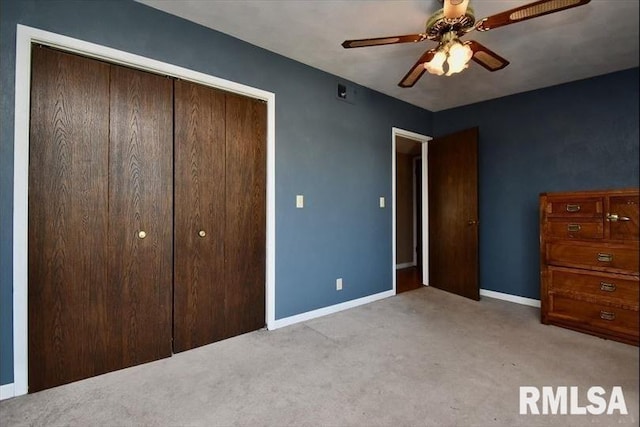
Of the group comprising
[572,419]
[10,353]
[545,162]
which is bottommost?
[572,419]

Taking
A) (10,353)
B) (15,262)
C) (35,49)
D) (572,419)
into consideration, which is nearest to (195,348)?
(10,353)

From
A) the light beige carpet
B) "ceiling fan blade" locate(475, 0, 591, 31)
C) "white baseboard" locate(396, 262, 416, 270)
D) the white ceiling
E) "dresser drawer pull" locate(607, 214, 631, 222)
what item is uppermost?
the white ceiling

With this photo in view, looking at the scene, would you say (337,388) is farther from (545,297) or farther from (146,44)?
(146,44)

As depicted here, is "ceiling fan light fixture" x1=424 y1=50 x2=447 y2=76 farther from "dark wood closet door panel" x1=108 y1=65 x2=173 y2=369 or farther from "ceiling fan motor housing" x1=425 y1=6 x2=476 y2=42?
"dark wood closet door panel" x1=108 y1=65 x2=173 y2=369

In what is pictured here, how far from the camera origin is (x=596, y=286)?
2.35 metres

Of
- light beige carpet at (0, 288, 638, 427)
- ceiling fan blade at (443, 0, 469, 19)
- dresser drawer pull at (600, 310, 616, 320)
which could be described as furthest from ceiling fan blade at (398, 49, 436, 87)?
dresser drawer pull at (600, 310, 616, 320)

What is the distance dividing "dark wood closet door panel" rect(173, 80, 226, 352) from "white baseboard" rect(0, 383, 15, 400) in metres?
0.83

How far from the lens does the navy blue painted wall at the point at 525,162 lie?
2711 mm

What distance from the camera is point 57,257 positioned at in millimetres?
1827

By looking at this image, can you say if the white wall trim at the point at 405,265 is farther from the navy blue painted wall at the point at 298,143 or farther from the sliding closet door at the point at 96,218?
the sliding closet door at the point at 96,218

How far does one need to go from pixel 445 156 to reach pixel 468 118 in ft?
1.84

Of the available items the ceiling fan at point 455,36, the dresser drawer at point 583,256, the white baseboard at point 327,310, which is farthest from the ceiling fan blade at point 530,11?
the white baseboard at point 327,310

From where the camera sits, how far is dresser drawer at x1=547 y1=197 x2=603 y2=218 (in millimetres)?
2187

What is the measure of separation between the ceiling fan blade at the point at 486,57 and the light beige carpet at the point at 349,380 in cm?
164
